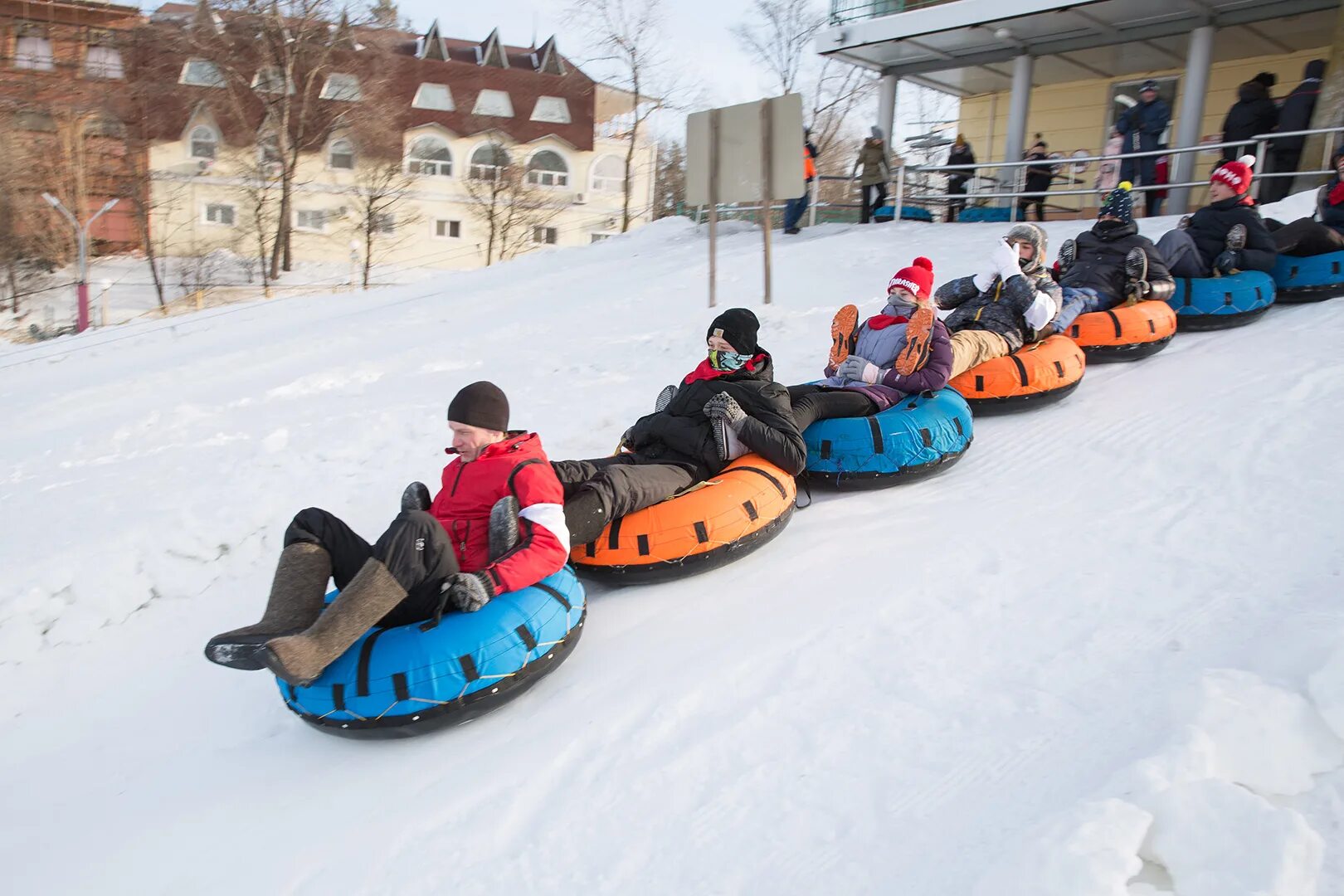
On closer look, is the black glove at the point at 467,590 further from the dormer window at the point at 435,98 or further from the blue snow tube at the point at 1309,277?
the dormer window at the point at 435,98

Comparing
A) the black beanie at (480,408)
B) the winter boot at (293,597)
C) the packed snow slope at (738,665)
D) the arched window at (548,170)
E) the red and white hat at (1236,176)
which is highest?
the arched window at (548,170)

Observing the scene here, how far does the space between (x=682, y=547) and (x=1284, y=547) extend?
2.63 metres

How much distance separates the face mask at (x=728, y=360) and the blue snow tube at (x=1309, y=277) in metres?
6.03

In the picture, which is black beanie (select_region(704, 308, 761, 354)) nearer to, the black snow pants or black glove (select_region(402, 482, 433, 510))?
black glove (select_region(402, 482, 433, 510))

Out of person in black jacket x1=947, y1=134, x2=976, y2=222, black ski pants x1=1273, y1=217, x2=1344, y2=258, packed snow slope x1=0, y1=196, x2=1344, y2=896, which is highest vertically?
person in black jacket x1=947, y1=134, x2=976, y2=222

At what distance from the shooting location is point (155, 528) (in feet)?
17.7

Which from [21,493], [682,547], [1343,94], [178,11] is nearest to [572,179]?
[178,11]

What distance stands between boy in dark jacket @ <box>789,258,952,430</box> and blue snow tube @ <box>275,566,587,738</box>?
8.24 feet

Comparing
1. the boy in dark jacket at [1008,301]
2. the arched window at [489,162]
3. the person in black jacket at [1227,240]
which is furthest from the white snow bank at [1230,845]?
the arched window at [489,162]

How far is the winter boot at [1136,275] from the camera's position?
724 cm

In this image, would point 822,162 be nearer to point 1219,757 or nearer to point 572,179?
point 572,179

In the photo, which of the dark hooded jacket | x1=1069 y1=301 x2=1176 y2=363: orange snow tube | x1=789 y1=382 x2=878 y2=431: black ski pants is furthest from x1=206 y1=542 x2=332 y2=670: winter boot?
the dark hooded jacket

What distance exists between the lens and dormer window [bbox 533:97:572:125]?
35875 millimetres

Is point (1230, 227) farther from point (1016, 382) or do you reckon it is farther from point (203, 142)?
point (203, 142)
